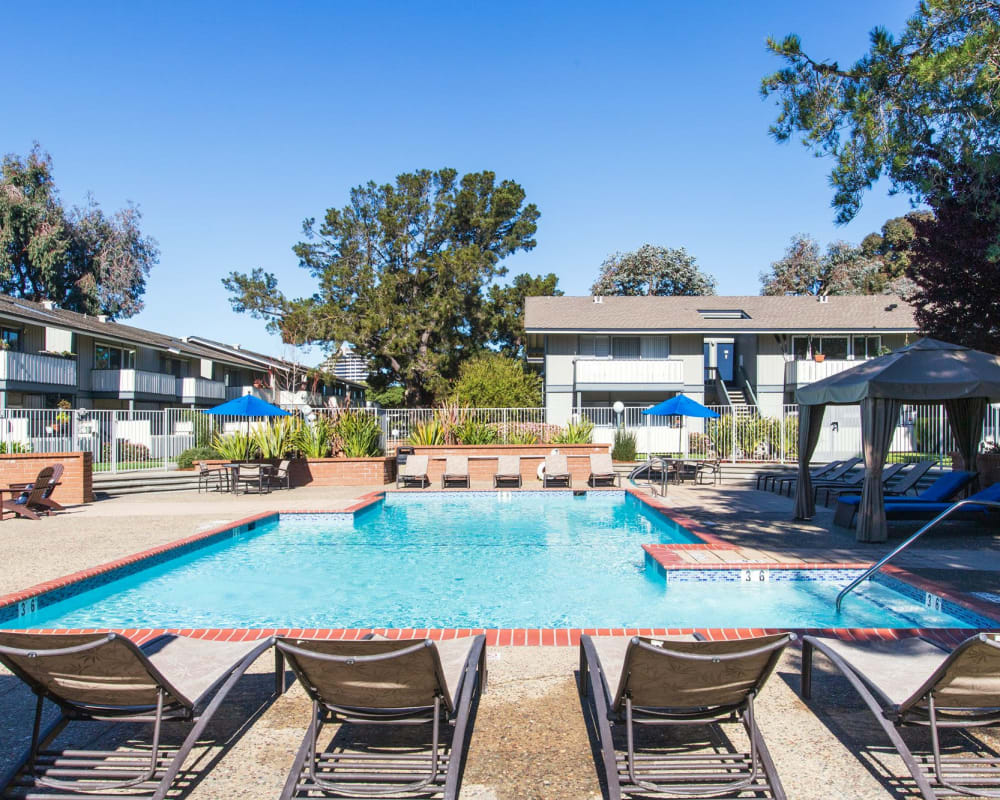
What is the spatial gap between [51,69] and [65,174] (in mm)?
30199

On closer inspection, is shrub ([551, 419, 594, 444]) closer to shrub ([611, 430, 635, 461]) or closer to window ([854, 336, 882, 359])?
shrub ([611, 430, 635, 461])

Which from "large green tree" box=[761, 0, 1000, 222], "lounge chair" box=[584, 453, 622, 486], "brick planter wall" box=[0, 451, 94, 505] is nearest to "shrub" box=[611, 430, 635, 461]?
"lounge chair" box=[584, 453, 622, 486]

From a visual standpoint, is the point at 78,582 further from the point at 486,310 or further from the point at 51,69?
the point at 486,310

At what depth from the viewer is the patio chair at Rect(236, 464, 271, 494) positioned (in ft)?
55.6

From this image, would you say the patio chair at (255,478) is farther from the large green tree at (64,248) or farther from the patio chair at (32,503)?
the large green tree at (64,248)

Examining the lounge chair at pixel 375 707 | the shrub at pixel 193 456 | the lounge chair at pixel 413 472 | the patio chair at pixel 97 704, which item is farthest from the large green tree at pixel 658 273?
the patio chair at pixel 97 704

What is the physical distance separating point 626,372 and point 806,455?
61.2ft

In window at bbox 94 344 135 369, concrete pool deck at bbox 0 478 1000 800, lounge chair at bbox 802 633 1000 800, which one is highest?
window at bbox 94 344 135 369

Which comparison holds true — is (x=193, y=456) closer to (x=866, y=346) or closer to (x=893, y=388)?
(x=893, y=388)

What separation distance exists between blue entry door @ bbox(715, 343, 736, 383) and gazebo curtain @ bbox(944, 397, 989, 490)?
28.0 meters

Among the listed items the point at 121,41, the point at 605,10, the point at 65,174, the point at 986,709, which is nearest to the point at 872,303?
the point at 605,10

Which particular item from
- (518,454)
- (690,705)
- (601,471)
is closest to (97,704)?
(690,705)

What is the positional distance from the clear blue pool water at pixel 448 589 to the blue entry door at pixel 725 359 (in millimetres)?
29304

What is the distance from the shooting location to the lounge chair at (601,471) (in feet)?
59.9
